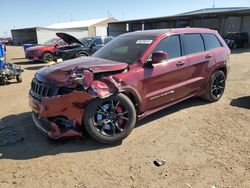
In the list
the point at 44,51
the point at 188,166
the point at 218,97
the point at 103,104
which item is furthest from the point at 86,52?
the point at 188,166

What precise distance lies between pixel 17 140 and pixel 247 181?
11.9 feet

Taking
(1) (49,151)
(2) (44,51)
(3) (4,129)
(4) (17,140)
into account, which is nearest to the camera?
(1) (49,151)

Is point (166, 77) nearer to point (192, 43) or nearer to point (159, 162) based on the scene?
point (192, 43)

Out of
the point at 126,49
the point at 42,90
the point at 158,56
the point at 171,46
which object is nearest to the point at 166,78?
the point at 158,56

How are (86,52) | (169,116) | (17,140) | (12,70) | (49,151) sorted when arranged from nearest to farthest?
(49,151) < (17,140) < (169,116) < (12,70) < (86,52)

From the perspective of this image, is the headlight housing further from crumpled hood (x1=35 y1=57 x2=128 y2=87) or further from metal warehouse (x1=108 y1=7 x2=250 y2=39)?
metal warehouse (x1=108 y1=7 x2=250 y2=39)

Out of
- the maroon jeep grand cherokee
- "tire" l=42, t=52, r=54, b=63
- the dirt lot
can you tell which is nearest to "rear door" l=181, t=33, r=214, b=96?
the maroon jeep grand cherokee

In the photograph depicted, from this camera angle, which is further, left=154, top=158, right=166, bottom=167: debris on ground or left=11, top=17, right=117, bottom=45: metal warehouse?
left=11, top=17, right=117, bottom=45: metal warehouse

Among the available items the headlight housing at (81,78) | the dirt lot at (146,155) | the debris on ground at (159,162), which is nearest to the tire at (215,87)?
the dirt lot at (146,155)

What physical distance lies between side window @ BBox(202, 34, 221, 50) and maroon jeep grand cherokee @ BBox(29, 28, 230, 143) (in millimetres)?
153

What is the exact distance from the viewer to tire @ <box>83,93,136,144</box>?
3.83 metres

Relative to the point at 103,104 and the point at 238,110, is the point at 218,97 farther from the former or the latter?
the point at 103,104

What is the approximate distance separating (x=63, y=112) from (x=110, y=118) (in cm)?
76

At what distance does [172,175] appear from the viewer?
128 inches
